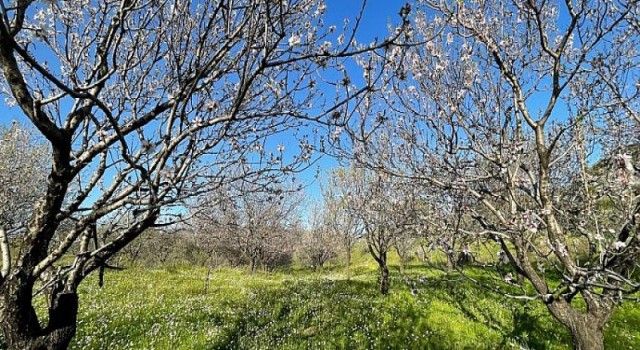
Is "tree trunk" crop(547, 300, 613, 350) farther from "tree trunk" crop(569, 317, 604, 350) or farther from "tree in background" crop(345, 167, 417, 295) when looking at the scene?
"tree in background" crop(345, 167, 417, 295)

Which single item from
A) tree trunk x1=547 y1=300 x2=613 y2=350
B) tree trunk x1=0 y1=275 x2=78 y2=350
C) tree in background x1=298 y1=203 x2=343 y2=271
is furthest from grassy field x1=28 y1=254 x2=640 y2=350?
tree in background x1=298 y1=203 x2=343 y2=271

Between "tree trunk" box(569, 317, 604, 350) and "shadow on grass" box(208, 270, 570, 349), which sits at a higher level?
"tree trunk" box(569, 317, 604, 350)

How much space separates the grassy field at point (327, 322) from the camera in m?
7.70

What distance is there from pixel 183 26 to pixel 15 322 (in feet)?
10.0

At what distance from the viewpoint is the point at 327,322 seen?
935 cm

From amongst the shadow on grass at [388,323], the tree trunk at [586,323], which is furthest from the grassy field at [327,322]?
the tree trunk at [586,323]

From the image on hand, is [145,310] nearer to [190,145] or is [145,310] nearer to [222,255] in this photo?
[190,145]

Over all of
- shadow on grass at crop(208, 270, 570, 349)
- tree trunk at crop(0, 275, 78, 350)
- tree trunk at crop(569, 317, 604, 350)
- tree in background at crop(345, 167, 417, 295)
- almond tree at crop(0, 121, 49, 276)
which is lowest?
shadow on grass at crop(208, 270, 570, 349)

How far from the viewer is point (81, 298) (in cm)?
1188

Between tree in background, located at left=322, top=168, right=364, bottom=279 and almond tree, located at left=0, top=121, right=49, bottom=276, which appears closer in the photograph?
almond tree, located at left=0, top=121, right=49, bottom=276

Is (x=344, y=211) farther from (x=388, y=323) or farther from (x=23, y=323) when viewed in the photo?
(x=23, y=323)

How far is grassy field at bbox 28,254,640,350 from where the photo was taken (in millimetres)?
7703

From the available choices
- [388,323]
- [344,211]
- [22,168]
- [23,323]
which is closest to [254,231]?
[344,211]

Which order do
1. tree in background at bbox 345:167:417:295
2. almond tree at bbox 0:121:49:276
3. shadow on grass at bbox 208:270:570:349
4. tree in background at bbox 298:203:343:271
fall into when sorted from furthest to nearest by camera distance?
tree in background at bbox 298:203:343:271 → almond tree at bbox 0:121:49:276 → tree in background at bbox 345:167:417:295 → shadow on grass at bbox 208:270:570:349
